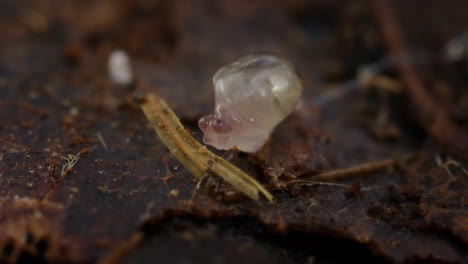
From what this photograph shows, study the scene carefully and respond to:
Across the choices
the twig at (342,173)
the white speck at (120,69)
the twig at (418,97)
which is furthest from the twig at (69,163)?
the twig at (418,97)

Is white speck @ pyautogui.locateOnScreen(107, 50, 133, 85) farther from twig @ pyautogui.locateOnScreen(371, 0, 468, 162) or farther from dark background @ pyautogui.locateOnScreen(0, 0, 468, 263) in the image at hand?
twig @ pyautogui.locateOnScreen(371, 0, 468, 162)

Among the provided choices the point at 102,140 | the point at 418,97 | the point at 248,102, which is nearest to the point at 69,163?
the point at 102,140

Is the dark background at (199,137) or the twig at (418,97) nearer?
the dark background at (199,137)

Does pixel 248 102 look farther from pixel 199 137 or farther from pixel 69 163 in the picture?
pixel 69 163

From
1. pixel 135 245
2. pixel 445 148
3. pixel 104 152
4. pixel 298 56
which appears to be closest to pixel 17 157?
pixel 104 152

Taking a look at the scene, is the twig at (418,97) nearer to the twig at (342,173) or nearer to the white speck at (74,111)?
the twig at (342,173)

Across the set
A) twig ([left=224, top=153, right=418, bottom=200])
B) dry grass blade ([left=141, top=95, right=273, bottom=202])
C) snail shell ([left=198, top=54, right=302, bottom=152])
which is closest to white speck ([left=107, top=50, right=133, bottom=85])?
dry grass blade ([left=141, top=95, right=273, bottom=202])
